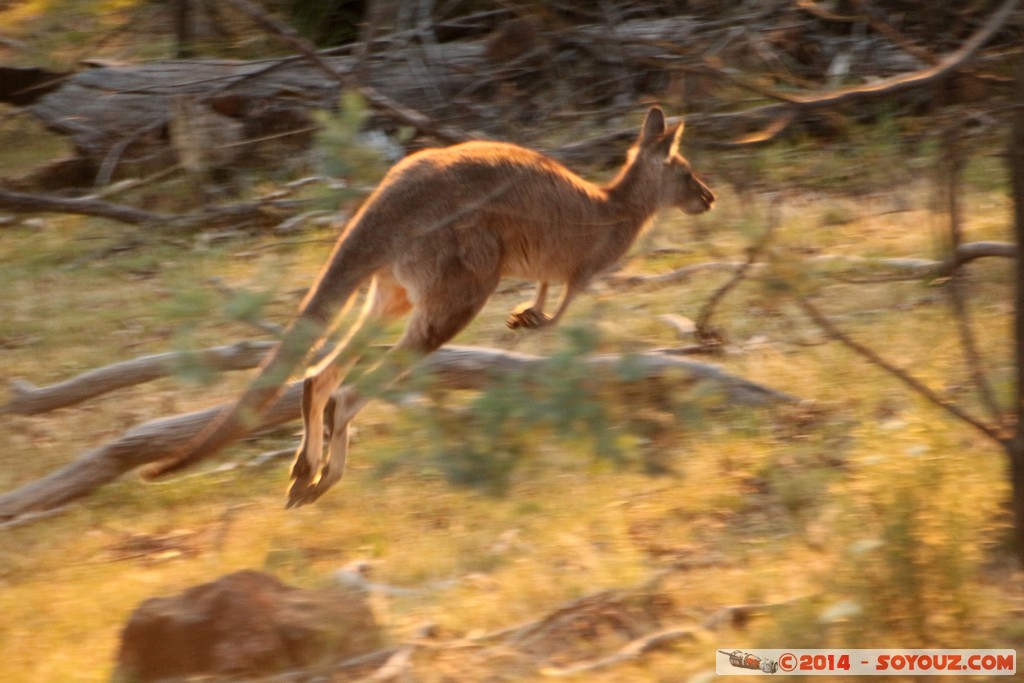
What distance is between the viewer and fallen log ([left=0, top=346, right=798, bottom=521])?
4695mm

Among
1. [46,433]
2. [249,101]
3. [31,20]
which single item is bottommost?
[46,433]

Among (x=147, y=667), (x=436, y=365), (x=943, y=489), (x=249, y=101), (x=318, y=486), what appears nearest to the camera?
(x=147, y=667)

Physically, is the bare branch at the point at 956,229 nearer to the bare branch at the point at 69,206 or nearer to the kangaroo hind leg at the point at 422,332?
the kangaroo hind leg at the point at 422,332


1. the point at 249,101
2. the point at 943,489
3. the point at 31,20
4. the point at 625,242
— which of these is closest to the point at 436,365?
the point at 625,242

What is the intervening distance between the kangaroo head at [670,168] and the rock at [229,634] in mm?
2997

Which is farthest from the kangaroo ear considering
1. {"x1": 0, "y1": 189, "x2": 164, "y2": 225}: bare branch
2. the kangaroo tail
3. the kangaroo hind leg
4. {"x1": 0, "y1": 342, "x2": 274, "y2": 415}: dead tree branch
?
{"x1": 0, "y1": 189, "x2": 164, "y2": 225}: bare branch

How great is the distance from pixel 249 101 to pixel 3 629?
5.64 metres

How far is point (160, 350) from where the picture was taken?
21.2ft

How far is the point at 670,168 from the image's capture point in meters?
5.92

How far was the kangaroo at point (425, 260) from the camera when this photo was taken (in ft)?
14.8

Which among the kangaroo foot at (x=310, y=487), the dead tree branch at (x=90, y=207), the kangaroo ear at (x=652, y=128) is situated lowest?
the kangaroo foot at (x=310, y=487)

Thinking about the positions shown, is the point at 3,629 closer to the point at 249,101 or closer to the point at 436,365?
the point at 436,365

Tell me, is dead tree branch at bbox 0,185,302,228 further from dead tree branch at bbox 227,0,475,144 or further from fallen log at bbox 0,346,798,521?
fallen log at bbox 0,346,798,521

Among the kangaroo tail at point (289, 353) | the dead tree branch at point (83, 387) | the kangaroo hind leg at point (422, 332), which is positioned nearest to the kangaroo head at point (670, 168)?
the kangaroo hind leg at point (422, 332)
